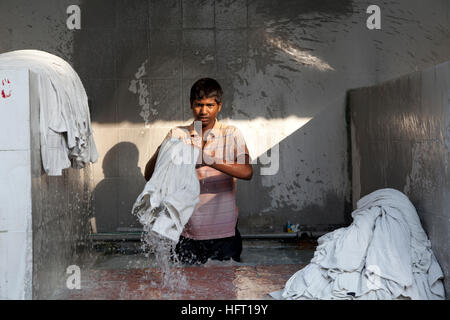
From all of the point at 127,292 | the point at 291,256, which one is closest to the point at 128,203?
the point at 291,256

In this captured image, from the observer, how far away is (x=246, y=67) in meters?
6.10

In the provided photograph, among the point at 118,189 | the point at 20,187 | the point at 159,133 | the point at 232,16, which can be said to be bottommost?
the point at 118,189

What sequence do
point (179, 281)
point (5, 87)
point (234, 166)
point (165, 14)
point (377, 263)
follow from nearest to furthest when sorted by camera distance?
1. point (5, 87)
2. point (377, 263)
3. point (179, 281)
4. point (234, 166)
5. point (165, 14)

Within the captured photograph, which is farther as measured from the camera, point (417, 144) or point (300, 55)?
point (300, 55)

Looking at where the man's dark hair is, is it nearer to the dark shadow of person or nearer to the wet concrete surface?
the wet concrete surface

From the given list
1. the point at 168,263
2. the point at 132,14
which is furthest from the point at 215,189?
the point at 132,14

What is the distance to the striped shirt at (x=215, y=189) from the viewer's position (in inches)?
175

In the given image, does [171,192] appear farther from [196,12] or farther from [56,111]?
[196,12]

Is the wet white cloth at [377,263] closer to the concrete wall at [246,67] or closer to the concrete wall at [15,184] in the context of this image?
the concrete wall at [15,184]

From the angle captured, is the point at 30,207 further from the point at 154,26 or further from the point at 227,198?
the point at 154,26

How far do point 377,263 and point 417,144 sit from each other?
1.00m

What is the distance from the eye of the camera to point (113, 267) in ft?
15.9

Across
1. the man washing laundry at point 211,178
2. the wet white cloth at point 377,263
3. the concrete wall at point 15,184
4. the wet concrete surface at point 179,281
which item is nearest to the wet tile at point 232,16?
the man washing laundry at point 211,178

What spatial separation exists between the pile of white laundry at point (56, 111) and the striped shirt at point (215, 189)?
86cm
